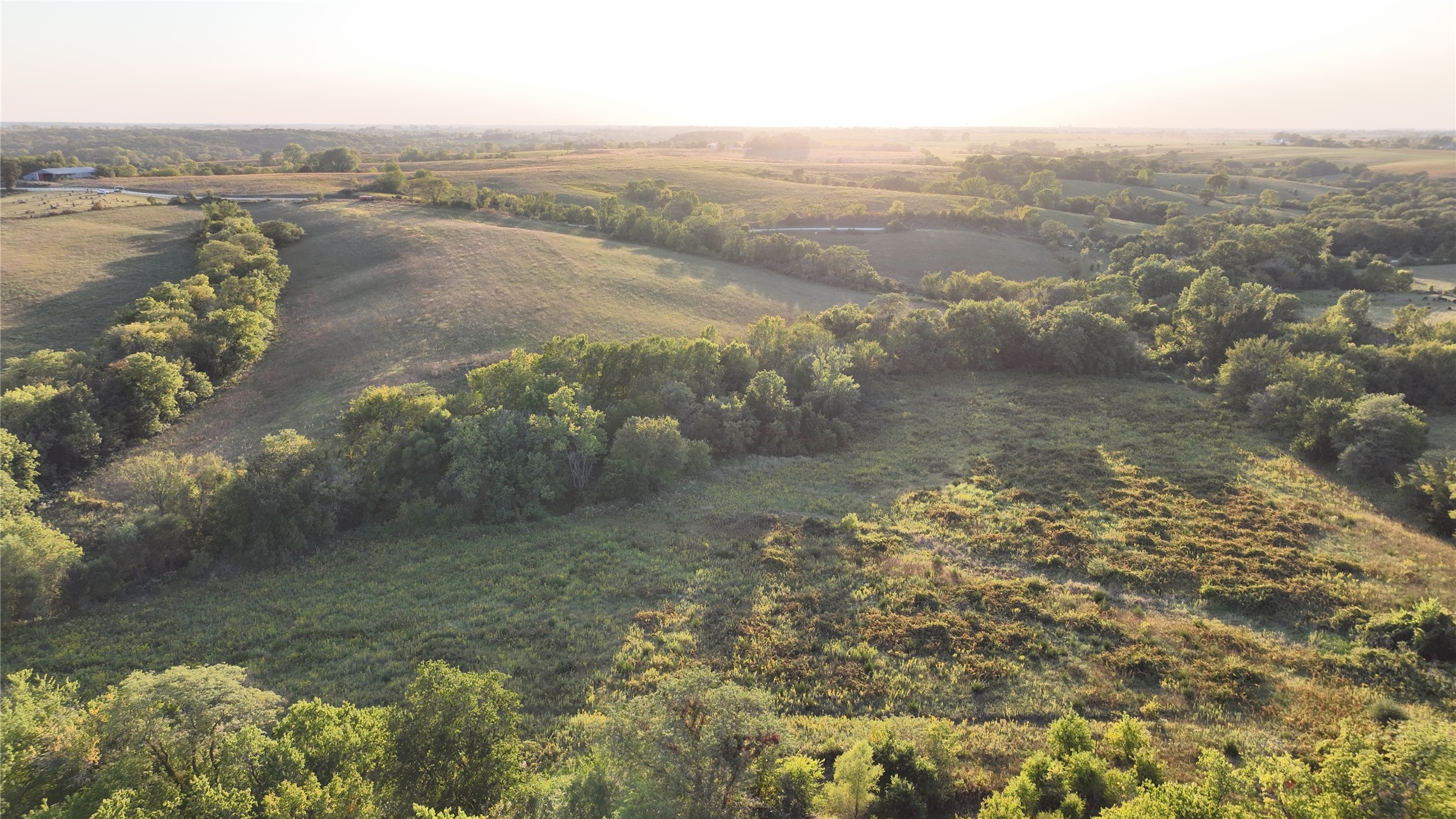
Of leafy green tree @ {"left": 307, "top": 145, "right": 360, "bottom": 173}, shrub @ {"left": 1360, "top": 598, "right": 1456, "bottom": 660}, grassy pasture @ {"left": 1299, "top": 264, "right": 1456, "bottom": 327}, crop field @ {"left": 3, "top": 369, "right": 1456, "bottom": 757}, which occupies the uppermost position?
leafy green tree @ {"left": 307, "top": 145, "right": 360, "bottom": 173}

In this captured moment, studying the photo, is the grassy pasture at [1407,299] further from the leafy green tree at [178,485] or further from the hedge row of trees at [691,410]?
the leafy green tree at [178,485]

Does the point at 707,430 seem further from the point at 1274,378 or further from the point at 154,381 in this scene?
the point at 1274,378

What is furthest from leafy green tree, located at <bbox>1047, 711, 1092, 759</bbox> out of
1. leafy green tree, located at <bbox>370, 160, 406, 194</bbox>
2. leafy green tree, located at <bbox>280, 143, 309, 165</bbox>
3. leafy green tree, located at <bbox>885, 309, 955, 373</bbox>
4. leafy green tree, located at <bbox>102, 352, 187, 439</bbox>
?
leafy green tree, located at <bbox>280, 143, 309, 165</bbox>

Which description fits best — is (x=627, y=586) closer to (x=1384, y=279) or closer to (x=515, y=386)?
(x=515, y=386)

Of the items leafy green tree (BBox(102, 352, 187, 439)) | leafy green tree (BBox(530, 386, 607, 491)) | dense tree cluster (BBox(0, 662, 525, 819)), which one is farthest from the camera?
leafy green tree (BBox(102, 352, 187, 439))

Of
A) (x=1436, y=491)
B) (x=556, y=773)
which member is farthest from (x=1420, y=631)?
(x=556, y=773)

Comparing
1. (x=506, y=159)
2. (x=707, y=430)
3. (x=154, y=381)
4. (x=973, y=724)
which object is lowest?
(x=973, y=724)

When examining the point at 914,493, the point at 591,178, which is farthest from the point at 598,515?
the point at 591,178

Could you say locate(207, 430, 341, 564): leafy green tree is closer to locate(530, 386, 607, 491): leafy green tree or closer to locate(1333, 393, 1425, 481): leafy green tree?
locate(530, 386, 607, 491): leafy green tree
